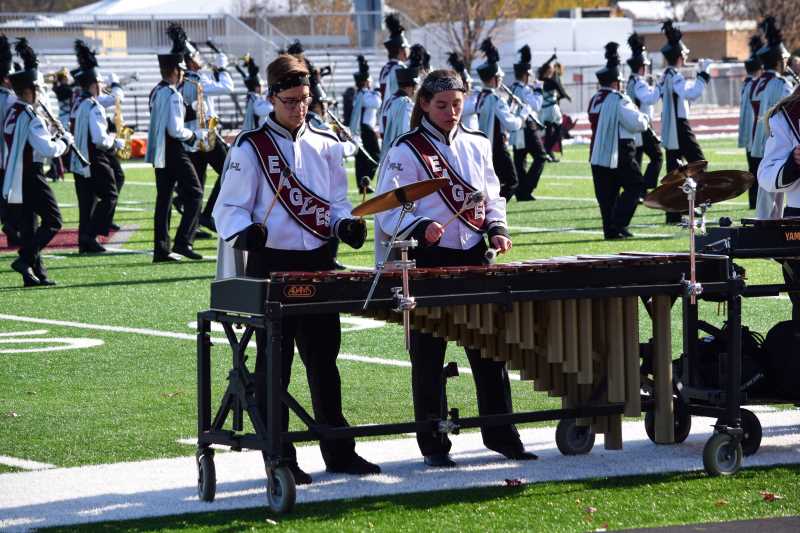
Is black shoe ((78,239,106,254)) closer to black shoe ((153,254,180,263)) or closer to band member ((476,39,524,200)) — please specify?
black shoe ((153,254,180,263))

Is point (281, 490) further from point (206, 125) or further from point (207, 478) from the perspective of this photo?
point (206, 125)

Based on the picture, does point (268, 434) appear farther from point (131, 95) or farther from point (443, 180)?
point (131, 95)

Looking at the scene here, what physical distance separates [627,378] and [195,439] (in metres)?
2.12

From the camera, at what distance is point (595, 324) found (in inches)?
284

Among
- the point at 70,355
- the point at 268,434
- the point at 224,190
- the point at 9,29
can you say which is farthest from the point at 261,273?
the point at 9,29

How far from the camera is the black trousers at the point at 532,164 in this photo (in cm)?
2273

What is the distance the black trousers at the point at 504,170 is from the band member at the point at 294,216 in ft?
41.7

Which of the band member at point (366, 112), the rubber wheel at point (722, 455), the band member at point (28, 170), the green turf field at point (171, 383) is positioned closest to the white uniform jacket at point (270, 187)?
the green turf field at point (171, 383)

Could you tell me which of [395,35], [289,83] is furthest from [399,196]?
[395,35]

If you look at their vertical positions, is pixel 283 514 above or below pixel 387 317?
below

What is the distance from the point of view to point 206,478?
6.70m

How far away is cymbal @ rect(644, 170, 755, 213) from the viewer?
283 inches

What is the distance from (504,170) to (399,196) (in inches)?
537

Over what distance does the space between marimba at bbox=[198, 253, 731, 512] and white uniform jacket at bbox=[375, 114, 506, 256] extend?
476 mm
